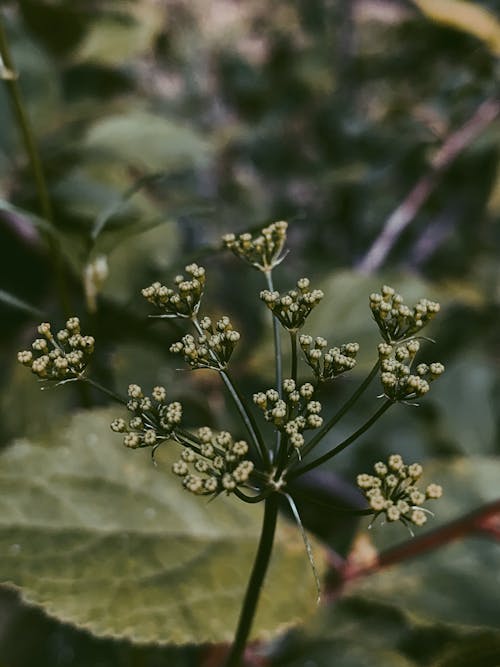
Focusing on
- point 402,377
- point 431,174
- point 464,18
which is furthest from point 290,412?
point 431,174

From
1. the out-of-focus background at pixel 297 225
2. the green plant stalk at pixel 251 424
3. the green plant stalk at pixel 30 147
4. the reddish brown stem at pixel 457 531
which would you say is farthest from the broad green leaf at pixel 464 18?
the green plant stalk at pixel 251 424

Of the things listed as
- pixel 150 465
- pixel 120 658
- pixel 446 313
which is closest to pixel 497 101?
pixel 446 313

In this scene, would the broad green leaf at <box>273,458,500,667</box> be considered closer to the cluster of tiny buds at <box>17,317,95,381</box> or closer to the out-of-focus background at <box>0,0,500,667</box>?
the out-of-focus background at <box>0,0,500,667</box>

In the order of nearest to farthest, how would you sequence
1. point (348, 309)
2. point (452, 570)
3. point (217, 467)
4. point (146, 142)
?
point (217, 467) → point (452, 570) → point (348, 309) → point (146, 142)

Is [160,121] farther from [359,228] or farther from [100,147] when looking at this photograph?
[359,228]

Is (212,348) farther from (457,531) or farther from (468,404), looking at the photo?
(468,404)

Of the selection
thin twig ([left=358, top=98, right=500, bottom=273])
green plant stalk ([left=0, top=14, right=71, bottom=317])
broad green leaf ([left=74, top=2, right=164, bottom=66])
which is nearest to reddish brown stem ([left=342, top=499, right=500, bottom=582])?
green plant stalk ([left=0, top=14, right=71, bottom=317])
